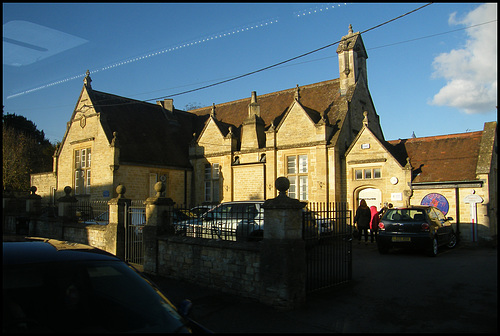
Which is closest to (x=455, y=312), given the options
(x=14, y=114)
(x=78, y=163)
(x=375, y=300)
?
(x=375, y=300)

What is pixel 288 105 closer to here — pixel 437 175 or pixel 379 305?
pixel 437 175

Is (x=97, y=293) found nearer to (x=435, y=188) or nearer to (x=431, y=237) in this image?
(x=431, y=237)

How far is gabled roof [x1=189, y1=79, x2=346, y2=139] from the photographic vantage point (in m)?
23.4

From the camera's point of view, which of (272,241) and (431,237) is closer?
(272,241)

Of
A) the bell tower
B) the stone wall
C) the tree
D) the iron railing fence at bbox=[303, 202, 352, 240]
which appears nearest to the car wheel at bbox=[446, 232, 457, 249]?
the iron railing fence at bbox=[303, 202, 352, 240]

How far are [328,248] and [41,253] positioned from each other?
6.16 meters

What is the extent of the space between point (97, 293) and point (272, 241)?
13.0 ft

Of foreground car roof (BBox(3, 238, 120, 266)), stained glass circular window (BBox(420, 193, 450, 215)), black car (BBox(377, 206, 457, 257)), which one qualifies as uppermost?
stained glass circular window (BBox(420, 193, 450, 215))

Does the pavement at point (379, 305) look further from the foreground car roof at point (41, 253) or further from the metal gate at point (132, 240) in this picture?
the foreground car roof at point (41, 253)

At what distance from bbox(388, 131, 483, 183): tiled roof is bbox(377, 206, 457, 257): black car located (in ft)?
17.1

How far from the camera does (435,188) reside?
1777 cm

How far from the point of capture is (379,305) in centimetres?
741

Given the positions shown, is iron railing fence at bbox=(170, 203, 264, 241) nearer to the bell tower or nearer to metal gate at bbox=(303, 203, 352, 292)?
metal gate at bbox=(303, 203, 352, 292)

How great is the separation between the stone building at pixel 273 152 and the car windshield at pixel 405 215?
5.75 meters
